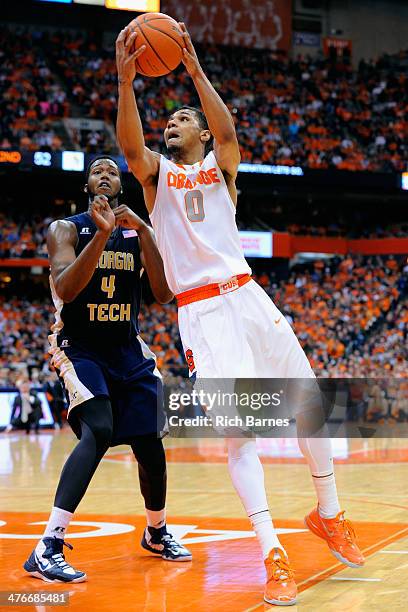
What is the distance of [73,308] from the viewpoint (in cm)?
540

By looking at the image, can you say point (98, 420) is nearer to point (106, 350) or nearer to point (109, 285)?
point (106, 350)

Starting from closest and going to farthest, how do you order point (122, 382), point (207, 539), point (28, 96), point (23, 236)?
point (122, 382)
point (207, 539)
point (23, 236)
point (28, 96)

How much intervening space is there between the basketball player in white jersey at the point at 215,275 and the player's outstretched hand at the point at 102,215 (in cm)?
26

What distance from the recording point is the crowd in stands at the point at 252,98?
1172 inches

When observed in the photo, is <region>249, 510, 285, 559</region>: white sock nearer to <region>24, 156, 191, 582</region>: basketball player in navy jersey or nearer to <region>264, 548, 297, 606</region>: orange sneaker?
<region>264, 548, 297, 606</region>: orange sneaker

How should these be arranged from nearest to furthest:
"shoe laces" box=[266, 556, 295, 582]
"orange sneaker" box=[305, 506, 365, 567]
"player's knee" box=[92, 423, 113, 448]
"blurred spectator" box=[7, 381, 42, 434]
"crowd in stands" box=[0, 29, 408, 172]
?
"shoe laces" box=[266, 556, 295, 582]
"orange sneaker" box=[305, 506, 365, 567]
"player's knee" box=[92, 423, 113, 448]
"blurred spectator" box=[7, 381, 42, 434]
"crowd in stands" box=[0, 29, 408, 172]

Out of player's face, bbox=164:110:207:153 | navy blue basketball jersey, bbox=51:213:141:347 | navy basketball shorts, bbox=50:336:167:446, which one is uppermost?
player's face, bbox=164:110:207:153

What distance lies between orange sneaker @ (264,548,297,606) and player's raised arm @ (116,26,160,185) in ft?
7.32

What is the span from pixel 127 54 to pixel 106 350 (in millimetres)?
1798

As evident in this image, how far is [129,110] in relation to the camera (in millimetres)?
4785

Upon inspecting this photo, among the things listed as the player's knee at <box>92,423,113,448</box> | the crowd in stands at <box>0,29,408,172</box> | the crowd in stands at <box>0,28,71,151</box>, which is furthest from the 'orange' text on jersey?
the crowd in stands at <box>0,29,408,172</box>

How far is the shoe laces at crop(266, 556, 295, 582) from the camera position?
4.34 metres

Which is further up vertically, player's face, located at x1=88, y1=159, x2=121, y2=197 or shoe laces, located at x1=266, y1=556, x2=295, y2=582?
player's face, located at x1=88, y1=159, x2=121, y2=197

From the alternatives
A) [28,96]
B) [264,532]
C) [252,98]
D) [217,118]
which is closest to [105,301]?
[217,118]
